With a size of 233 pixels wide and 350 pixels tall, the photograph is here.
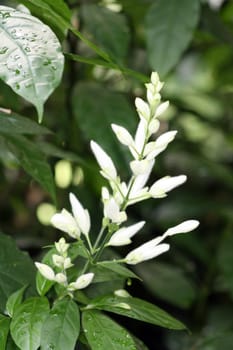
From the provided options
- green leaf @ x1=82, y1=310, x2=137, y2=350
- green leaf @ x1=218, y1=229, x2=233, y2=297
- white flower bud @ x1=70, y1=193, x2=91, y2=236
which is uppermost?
white flower bud @ x1=70, y1=193, x2=91, y2=236

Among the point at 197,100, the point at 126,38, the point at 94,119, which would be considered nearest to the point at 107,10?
the point at 126,38

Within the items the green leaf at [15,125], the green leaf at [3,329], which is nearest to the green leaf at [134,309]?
the green leaf at [3,329]

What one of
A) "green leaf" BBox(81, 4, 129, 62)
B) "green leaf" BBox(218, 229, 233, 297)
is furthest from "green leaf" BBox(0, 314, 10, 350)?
"green leaf" BBox(218, 229, 233, 297)

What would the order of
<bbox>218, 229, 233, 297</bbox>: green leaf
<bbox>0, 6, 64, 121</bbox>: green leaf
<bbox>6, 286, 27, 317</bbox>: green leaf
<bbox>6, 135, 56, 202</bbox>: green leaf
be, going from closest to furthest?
<bbox>0, 6, 64, 121</bbox>: green leaf < <bbox>6, 286, 27, 317</bbox>: green leaf < <bbox>6, 135, 56, 202</bbox>: green leaf < <bbox>218, 229, 233, 297</bbox>: green leaf

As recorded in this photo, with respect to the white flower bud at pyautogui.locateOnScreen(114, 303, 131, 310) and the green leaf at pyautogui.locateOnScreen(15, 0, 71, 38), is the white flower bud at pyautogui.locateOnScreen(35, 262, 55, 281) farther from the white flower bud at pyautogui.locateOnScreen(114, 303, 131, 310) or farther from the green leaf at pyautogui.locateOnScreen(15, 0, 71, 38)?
the green leaf at pyautogui.locateOnScreen(15, 0, 71, 38)

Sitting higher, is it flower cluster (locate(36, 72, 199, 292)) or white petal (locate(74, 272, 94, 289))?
flower cluster (locate(36, 72, 199, 292))

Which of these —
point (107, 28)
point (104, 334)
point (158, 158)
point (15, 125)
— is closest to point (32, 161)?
point (15, 125)
